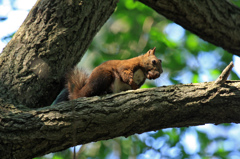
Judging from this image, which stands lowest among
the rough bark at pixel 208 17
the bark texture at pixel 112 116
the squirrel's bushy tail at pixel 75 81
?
the bark texture at pixel 112 116

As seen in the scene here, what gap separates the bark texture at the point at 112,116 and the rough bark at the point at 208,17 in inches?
51.8

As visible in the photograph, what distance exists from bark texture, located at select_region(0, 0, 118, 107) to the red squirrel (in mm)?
182

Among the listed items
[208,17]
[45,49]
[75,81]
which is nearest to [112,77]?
[75,81]

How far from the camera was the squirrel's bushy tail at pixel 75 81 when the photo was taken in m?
3.06

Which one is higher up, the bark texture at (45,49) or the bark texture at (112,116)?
the bark texture at (45,49)

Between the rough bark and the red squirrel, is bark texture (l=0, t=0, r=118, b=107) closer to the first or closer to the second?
the red squirrel

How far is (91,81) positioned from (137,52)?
2605 mm

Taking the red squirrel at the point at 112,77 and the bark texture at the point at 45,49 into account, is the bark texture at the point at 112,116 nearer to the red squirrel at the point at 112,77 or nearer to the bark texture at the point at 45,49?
the bark texture at the point at 45,49

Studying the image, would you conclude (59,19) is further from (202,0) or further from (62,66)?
A: (202,0)

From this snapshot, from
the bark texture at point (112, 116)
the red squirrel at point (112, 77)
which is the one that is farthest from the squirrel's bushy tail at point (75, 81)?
the bark texture at point (112, 116)

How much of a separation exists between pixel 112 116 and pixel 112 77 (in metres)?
Result: 0.90

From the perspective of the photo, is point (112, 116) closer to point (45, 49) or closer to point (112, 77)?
point (112, 77)

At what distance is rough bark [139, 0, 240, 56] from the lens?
360 centimetres

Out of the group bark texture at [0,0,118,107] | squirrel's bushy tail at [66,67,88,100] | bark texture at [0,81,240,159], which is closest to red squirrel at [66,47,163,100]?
squirrel's bushy tail at [66,67,88,100]
